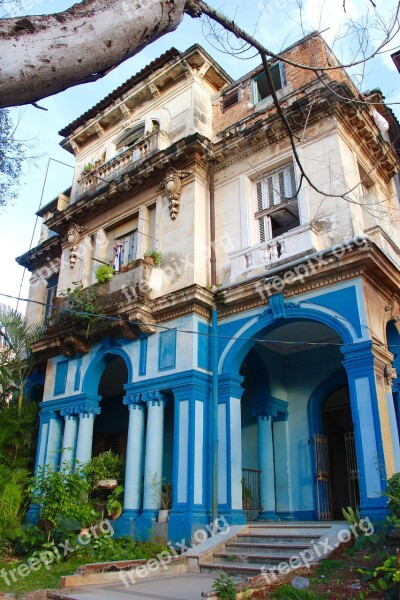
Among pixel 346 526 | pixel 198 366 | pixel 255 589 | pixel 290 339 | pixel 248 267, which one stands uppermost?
pixel 248 267

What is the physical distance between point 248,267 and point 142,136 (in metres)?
6.22

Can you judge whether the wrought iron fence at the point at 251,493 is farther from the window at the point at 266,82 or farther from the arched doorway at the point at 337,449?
the window at the point at 266,82

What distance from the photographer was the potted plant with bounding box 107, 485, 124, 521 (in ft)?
35.9

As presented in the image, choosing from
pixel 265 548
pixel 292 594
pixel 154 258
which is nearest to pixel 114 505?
pixel 265 548

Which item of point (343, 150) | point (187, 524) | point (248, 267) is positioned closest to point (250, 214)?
point (248, 267)

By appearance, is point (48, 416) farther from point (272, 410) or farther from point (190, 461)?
point (272, 410)

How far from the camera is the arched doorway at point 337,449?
12.1 m

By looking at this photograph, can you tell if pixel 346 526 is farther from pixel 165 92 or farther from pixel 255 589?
pixel 165 92

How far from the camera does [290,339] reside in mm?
12648

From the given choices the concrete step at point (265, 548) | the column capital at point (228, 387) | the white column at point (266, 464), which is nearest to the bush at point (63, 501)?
the concrete step at point (265, 548)

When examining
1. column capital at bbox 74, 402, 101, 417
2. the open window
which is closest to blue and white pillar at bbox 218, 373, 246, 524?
column capital at bbox 74, 402, 101, 417

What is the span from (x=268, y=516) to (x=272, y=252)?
5.96 meters

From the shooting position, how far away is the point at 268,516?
1184cm

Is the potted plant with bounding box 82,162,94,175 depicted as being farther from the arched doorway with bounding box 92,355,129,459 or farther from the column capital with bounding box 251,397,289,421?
the column capital with bounding box 251,397,289,421
